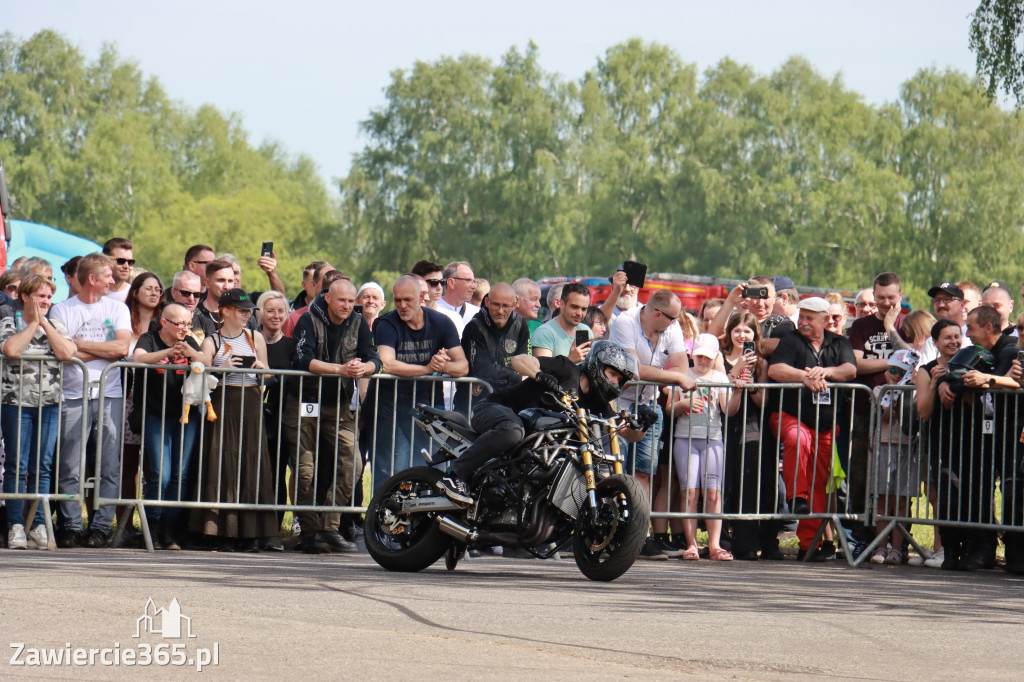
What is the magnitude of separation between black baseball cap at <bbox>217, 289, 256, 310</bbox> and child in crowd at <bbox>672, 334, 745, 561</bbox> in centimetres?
333

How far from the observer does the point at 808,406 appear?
11352 millimetres

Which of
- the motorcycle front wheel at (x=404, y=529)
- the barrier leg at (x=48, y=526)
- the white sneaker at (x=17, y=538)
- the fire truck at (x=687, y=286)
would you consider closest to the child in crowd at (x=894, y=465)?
the motorcycle front wheel at (x=404, y=529)

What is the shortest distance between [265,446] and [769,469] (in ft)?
12.9

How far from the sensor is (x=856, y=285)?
206 ft

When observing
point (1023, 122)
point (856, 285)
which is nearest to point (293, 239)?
point (856, 285)

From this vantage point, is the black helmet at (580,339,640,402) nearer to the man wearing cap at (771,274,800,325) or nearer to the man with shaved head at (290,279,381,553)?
the man with shaved head at (290,279,381,553)

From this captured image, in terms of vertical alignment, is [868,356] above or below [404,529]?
above

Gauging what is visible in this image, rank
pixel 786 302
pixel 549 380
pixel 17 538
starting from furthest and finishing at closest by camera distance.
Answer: pixel 786 302 < pixel 17 538 < pixel 549 380

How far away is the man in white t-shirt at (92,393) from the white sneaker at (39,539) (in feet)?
0.58

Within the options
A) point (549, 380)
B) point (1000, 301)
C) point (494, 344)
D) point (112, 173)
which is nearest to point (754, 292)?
point (1000, 301)

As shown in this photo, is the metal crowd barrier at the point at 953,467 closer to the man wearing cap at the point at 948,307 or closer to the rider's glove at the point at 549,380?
the man wearing cap at the point at 948,307

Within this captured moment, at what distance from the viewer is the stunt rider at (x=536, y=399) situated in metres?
9.06

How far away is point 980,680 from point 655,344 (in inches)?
218

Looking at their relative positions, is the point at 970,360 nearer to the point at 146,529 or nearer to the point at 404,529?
the point at 404,529
